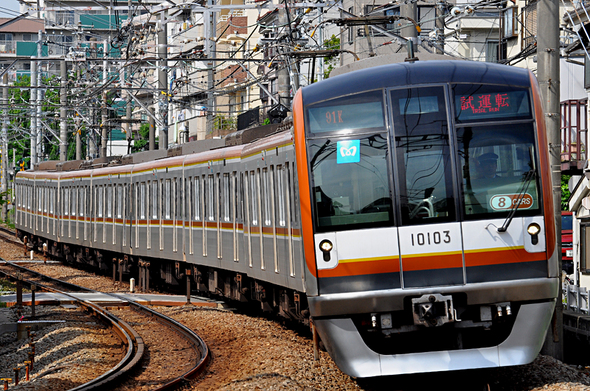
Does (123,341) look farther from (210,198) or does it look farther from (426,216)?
(426,216)

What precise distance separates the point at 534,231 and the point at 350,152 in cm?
169

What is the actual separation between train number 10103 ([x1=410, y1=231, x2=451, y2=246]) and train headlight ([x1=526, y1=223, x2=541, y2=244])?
2.24 feet

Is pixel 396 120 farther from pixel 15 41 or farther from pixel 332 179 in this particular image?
pixel 15 41

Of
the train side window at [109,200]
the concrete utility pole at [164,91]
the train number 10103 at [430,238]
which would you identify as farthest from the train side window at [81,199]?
the train number 10103 at [430,238]

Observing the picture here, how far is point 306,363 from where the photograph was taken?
9.17m

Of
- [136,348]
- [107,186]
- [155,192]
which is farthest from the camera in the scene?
[107,186]

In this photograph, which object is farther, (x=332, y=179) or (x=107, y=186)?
(x=107, y=186)

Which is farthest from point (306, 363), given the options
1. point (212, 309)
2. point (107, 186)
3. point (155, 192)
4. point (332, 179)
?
point (107, 186)

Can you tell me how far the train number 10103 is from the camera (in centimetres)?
720

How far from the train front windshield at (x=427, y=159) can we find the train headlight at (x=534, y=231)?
0.39ft

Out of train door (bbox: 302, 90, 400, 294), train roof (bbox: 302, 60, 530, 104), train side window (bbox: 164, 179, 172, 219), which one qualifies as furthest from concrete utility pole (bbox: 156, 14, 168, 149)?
train door (bbox: 302, 90, 400, 294)

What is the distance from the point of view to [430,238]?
722 centimetres

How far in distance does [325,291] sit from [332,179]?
3.17 ft

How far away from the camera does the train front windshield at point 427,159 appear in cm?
725
